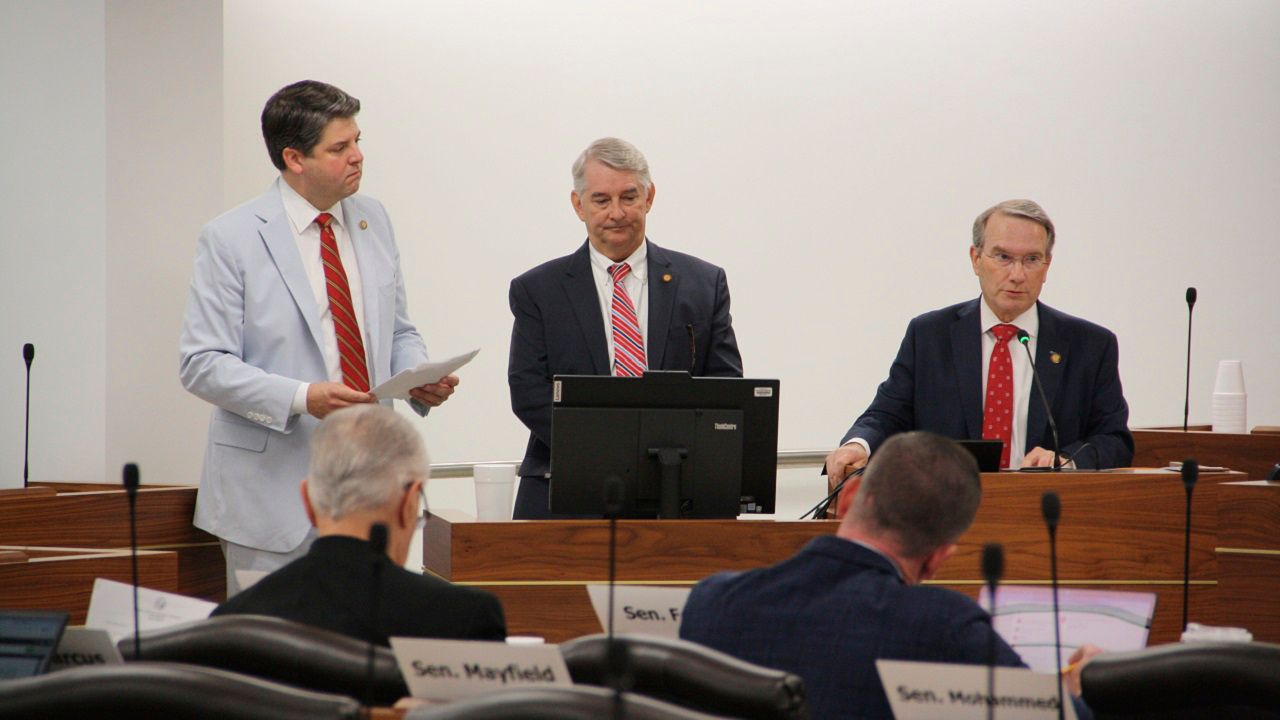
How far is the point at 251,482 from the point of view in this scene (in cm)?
366

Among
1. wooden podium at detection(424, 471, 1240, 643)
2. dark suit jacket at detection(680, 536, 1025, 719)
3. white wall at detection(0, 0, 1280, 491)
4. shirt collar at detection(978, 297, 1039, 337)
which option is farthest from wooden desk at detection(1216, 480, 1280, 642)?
white wall at detection(0, 0, 1280, 491)

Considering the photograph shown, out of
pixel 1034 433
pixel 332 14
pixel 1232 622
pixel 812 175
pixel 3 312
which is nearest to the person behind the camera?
pixel 1232 622

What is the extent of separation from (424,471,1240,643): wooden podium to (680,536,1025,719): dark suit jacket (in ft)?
3.87

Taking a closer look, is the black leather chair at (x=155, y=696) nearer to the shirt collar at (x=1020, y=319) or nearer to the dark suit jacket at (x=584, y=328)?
the dark suit jacket at (x=584, y=328)

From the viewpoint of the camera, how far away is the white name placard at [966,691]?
1.76m

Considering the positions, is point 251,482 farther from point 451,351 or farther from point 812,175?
point 812,175

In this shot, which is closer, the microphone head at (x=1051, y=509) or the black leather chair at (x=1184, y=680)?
the black leather chair at (x=1184, y=680)

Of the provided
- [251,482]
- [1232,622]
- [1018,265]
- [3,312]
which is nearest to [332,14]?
[3,312]

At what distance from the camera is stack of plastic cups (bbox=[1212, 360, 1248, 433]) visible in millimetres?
5574

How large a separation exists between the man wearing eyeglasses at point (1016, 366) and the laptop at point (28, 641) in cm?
242

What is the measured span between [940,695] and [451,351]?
4.43 metres

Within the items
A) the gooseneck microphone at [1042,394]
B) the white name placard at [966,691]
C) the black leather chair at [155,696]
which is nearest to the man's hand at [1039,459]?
the gooseneck microphone at [1042,394]

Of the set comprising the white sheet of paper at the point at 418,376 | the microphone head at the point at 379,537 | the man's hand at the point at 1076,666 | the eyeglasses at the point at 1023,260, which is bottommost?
the man's hand at the point at 1076,666

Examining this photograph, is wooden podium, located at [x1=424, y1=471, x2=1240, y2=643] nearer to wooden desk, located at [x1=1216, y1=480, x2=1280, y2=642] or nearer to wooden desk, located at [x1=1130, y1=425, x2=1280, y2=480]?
wooden desk, located at [x1=1216, y1=480, x2=1280, y2=642]
